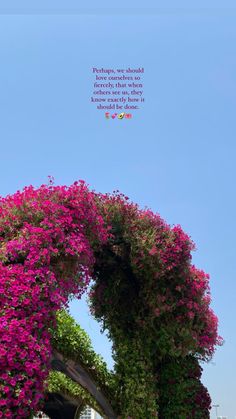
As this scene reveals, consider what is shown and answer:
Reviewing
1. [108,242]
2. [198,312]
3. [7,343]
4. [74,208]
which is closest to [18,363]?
[7,343]

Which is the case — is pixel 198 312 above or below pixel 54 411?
above

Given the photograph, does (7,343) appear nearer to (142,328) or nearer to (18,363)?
(18,363)

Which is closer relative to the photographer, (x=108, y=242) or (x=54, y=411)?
(x=108, y=242)

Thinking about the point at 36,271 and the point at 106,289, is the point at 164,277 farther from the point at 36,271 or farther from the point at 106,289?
the point at 36,271

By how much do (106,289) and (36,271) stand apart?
3.86 meters

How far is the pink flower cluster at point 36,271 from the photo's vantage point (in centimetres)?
757

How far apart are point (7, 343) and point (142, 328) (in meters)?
4.62

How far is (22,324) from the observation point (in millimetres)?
7848

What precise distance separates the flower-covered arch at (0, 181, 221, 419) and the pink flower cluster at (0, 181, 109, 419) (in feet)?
0.05

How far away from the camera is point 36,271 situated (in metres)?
8.39

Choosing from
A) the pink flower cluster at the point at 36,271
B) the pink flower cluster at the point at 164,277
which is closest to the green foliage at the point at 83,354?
the pink flower cluster at the point at 164,277

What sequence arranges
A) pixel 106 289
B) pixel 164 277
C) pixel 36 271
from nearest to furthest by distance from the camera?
pixel 36 271, pixel 164 277, pixel 106 289

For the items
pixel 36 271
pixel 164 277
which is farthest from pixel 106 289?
pixel 36 271

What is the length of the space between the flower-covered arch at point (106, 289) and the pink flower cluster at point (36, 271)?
15 millimetres
